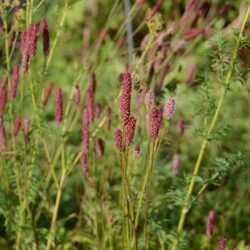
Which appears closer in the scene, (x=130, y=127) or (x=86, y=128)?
(x=130, y=127)

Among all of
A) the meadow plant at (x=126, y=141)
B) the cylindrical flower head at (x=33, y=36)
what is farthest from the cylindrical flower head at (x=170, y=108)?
the cylindrical flower head at (x=33, y=36)

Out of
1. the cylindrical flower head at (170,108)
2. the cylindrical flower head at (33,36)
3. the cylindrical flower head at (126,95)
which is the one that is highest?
the cylindrical flower head at (33,36)

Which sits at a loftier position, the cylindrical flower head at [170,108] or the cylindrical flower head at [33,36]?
the cylindrical flower head at [33,36]

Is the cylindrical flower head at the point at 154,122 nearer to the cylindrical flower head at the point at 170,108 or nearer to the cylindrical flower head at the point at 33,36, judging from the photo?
the cylindrical flower head at the point at 170,108

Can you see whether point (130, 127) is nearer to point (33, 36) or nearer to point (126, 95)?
point (126, 95)

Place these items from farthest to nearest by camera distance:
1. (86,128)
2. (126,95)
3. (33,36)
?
(86,128), (33,36), (126,95)

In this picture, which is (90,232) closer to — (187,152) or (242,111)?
(187,152)

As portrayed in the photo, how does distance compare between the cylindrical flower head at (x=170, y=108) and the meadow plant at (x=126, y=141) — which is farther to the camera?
the meadow plant at (x=126, y=141)

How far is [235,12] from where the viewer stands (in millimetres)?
4809

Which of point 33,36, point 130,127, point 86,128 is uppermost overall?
point 33,36

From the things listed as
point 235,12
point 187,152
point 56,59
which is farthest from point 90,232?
point 235,12

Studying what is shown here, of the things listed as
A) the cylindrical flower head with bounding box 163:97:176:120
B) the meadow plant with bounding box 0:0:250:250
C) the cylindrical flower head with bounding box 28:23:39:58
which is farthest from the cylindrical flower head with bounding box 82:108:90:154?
the cylindrical flower head with bounding box 163:97:176:120

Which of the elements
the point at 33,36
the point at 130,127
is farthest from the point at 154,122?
the point at 33,36

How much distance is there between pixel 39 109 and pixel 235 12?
10.3 ft
